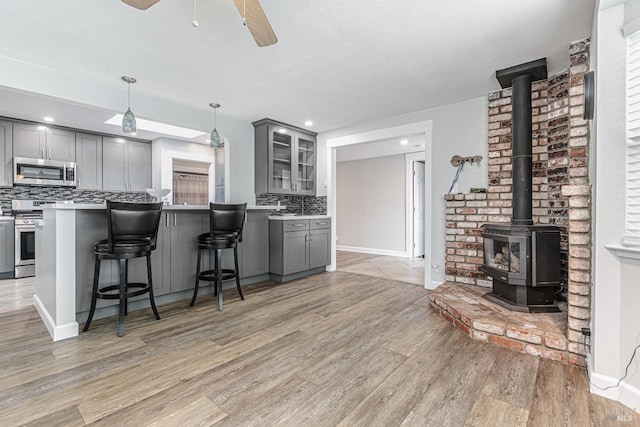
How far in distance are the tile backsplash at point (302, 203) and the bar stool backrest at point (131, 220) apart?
2.31 meters

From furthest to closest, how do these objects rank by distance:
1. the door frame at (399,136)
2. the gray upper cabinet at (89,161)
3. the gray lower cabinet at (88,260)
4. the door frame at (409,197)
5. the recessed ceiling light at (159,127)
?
the door frame at (409,197)
the gray upper cabinet at (89,161)
the recessed ceiling light at (159,127)
the door frame at (399,136)
the gray lower cabinet at (88,260)

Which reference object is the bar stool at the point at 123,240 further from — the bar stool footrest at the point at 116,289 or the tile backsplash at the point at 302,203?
the tile backsplash at the point at 302,203

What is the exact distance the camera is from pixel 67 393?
5.23ft

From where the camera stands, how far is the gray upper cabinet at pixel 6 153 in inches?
170

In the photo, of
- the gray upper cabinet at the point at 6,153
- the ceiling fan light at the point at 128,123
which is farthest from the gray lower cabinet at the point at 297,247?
the gray upper cabinet at the point at 6,153

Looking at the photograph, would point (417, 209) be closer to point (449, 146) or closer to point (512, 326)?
point (449, 146)

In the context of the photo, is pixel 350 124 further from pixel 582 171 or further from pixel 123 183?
pixel 123 183

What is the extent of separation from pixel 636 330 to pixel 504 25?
2.01m

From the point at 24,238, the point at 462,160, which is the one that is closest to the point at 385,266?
the point at 462,160

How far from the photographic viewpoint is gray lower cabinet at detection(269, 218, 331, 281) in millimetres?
4008

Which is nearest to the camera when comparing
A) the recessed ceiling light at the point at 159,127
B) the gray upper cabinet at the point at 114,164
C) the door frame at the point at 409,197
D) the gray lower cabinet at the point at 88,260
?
the gray lower cabinet at the point at 88,260

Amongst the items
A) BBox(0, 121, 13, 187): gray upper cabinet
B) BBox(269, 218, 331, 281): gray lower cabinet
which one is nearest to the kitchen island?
BBox(269, 218, 331, 281): gray lower cabinet

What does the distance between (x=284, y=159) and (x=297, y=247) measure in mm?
1396

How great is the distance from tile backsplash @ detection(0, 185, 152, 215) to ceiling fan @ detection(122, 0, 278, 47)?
4.81 m
